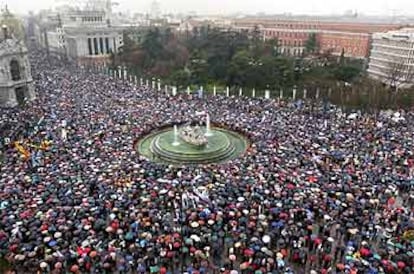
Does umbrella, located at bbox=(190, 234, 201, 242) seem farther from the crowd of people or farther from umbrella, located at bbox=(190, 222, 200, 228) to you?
umbrella, located at bbox=(190, 222, 200, 228)

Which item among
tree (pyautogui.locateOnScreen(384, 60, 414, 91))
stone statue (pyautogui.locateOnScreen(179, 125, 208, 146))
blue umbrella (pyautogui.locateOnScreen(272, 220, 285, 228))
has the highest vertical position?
tree (pyautogui.locateOnScreen(384, 60, 414, 91))

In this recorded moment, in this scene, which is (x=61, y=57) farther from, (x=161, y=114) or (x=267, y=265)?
(x=267, y=265)

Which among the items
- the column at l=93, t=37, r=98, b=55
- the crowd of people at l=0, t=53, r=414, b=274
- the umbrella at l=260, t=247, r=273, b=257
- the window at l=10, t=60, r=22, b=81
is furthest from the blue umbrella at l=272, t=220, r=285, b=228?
the column at l=93, t=37, r=98, b=55

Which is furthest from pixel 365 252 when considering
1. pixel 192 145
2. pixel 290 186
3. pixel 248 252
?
pixel 192 145

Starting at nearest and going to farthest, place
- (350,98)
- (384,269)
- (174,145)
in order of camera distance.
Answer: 1. (384,269)
2. (174,145)
3. (350,98)

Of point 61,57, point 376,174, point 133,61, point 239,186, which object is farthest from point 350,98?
point 61,57

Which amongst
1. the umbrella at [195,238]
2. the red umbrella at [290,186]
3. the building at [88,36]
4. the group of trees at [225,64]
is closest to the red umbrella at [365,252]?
the red umbrella at [290,186]
